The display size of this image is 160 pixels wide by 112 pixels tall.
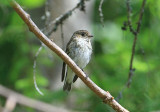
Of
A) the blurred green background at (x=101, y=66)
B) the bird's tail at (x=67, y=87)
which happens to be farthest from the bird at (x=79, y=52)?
the blurred green background at (x=101, y=66)

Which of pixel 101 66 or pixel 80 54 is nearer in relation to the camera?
pixel 80 54

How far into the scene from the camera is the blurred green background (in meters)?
4.61

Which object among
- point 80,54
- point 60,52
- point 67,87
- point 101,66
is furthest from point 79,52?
point 60,52

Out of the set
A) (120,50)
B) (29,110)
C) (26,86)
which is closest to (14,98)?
(26,86)

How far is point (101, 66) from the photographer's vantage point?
6.29 meters

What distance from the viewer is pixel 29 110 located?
17.7 ft

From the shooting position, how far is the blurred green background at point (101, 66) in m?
4.61

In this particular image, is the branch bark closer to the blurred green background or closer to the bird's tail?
the blurred green background

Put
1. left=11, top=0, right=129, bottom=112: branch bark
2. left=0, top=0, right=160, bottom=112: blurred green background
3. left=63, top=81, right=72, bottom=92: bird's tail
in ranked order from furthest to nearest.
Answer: left=63, top=81, right=72, bottom=92: bird's tail, left=0, top=0, right=160, bottom=112: blurred green background, left=11, top=0, right=129, bottom=112: branch bark

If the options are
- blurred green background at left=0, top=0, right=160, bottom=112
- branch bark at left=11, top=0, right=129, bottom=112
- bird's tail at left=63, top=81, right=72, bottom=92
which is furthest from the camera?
bird's tail at left=63, top=81, right=72, bottom=92

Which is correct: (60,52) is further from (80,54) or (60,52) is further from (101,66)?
(101,66)

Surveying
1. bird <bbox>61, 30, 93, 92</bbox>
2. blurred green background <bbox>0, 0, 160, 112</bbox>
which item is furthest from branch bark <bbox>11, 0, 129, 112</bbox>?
bird <bbox>61, 30, 93, 92</bbox>

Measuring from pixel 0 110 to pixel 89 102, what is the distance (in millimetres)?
1887

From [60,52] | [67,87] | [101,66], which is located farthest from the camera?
[101,66]
